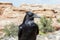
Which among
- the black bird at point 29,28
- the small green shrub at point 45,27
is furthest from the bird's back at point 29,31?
the small green shrub at point 45,27

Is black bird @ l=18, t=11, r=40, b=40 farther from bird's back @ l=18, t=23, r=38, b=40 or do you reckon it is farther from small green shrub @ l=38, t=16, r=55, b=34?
small green shrub @ l=38, t=16, r=55, b=34

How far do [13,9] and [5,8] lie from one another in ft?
4.33

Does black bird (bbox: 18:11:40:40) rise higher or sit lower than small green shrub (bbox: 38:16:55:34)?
higher

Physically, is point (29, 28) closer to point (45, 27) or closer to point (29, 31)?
point (29, 31)

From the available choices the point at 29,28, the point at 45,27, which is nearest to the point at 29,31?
the point at 29,28

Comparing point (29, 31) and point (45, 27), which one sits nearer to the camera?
point (29, 31)

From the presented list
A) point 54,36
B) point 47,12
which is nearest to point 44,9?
point 47,12

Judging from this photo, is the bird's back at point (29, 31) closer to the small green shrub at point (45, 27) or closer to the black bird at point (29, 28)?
the black bird at point (29, 28)

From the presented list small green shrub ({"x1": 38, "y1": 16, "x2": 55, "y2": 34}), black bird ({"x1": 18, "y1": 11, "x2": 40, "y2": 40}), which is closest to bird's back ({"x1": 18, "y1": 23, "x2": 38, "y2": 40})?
black bird ({"x1": 18, "y1": 11, "x2": 40, "y2": 40})

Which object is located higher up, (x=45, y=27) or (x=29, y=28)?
(x=29, y=28)

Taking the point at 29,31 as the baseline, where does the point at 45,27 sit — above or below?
below

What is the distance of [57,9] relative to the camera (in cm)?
1994

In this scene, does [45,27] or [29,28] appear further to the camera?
[45,27]

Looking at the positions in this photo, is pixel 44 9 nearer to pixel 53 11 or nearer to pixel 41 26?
pixel 53 11
